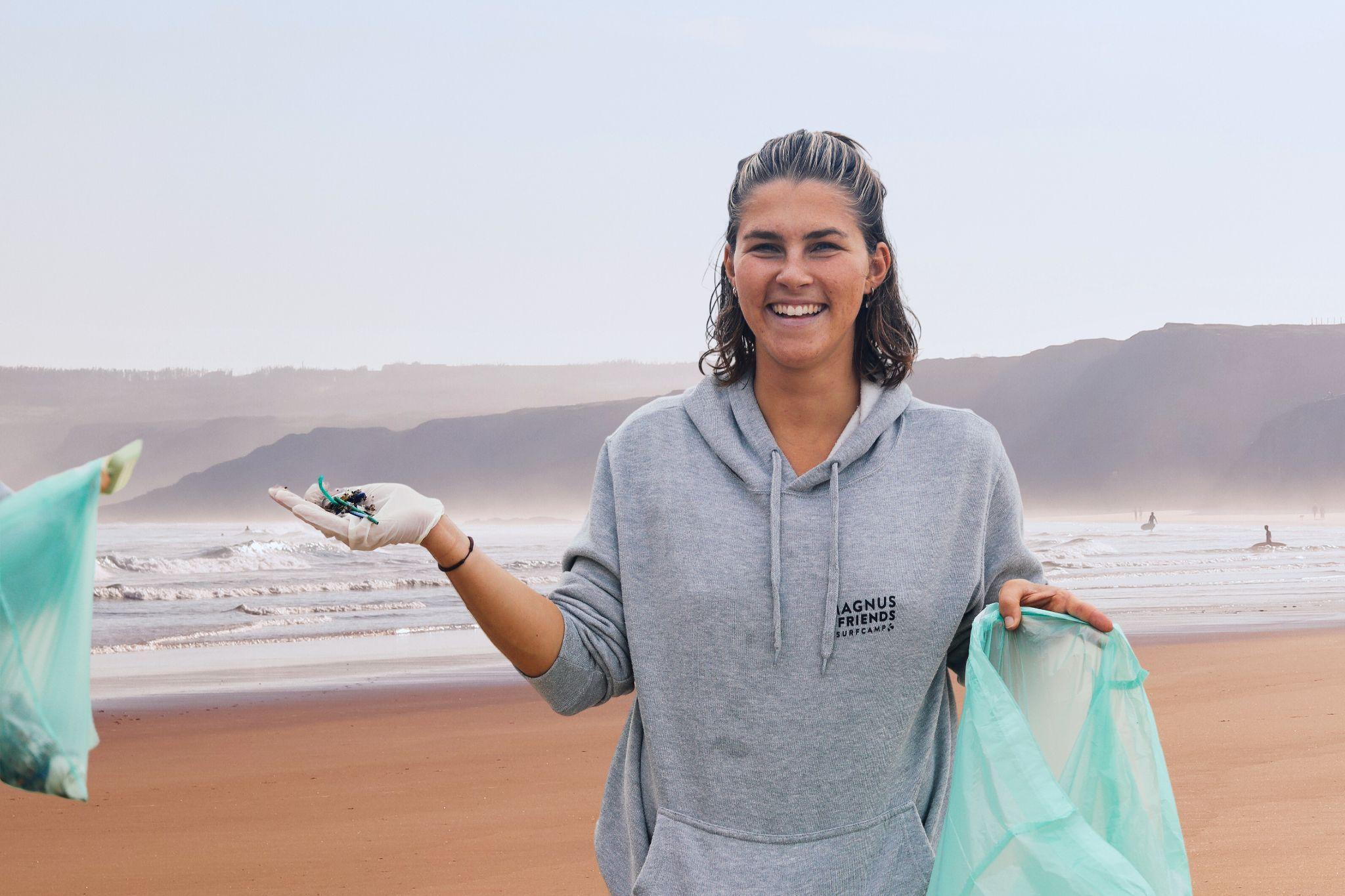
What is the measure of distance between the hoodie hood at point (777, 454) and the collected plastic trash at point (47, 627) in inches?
33.4

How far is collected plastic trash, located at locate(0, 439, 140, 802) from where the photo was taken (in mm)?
1309

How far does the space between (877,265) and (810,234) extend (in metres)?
0.20

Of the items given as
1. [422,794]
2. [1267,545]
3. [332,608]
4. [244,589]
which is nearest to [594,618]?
[422,794]

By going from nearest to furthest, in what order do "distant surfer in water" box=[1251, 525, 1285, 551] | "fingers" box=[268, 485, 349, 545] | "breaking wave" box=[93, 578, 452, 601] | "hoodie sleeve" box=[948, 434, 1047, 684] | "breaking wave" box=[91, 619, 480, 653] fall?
"fingers" box=[268, 485, 349, 545] < "hoodie sleeve" box=[948, 434, 1047, 684] < "breaking wave" box=[91, 619, 480, 653] < "breaking wave" box=[93, 578, 452, 601] < "distant surfer in water" box=[1251, 525, 1285, 551]

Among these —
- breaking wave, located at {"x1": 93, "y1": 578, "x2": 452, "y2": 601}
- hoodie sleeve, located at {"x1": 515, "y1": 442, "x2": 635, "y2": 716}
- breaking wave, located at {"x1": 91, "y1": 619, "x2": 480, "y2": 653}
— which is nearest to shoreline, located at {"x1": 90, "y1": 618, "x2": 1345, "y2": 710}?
breaking wave, located at {"x1": 91, "y1": 619, "x2": 480, "y2": 653}

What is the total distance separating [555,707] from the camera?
176 centimetres

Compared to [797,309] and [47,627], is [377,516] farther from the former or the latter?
[797,309]

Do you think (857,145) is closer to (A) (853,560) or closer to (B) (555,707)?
(A) (853,560)

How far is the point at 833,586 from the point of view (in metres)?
1.62

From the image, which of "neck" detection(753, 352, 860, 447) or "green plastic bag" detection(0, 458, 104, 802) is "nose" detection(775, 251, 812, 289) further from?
"green plastic bag" detection(0, 458, 104, 802)

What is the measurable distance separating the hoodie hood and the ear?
17 cm

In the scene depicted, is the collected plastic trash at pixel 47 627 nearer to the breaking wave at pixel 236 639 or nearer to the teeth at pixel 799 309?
the teeth at pixel 799 309

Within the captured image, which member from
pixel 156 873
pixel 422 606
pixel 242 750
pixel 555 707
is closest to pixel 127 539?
pixel 422 606

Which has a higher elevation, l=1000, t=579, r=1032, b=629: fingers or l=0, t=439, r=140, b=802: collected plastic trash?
l=0, t=439, r=140, b=802: collected plastic trash
